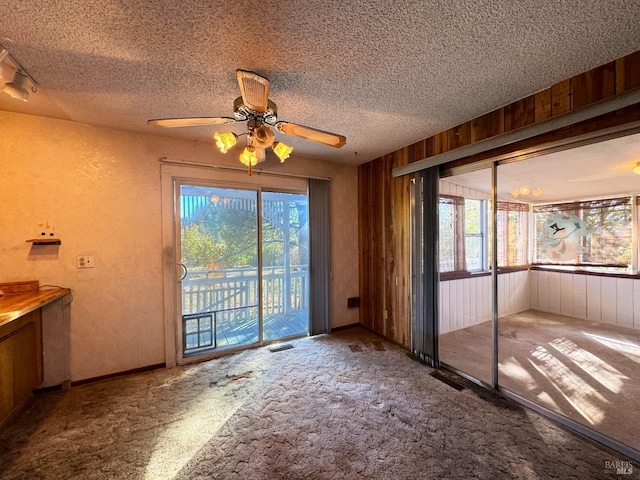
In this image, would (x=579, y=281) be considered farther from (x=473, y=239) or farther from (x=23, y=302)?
(x=23, y=302)

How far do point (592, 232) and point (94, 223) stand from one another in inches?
190

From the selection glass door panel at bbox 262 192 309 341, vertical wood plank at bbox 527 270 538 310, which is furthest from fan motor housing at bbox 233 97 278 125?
vertical wood plank at bbox 527 270 538 310

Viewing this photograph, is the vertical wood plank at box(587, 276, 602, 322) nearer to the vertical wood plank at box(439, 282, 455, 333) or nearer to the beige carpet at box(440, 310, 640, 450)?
the beige carpet at box(440, 310, 640, 450)

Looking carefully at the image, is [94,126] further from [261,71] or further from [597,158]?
[597,158]

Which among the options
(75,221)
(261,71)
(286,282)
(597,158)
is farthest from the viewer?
(286,282)

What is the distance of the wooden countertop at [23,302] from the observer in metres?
1.55

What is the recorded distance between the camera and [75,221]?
240 cm

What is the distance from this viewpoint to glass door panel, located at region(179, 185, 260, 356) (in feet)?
9.74

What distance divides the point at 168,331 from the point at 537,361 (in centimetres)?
411

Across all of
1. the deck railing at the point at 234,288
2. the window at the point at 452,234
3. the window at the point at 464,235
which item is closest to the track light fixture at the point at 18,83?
the deck railing at the point at 234,288

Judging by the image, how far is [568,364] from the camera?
267 cm

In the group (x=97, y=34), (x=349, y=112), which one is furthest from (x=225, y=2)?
(x=349, y=112)

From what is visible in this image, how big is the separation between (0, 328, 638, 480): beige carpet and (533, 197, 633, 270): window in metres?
1.70

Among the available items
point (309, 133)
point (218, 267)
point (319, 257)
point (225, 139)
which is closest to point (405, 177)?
point (319, 257)
